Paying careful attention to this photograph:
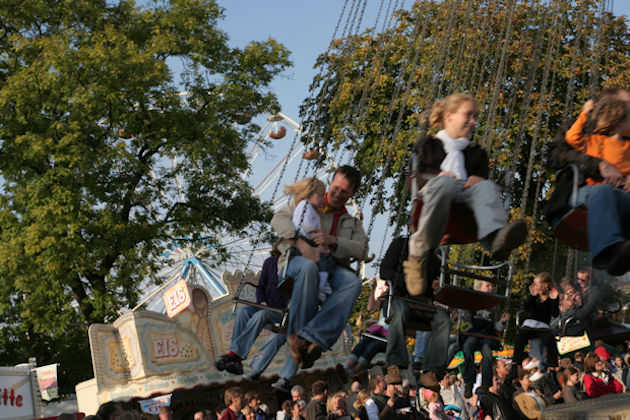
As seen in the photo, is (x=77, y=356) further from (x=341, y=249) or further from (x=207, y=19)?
(x=341, y=249)

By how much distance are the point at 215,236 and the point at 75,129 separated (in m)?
4.89

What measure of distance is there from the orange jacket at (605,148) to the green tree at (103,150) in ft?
56.4

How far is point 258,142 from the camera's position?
88.8 ft

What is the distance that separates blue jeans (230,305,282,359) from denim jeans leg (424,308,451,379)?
145cm

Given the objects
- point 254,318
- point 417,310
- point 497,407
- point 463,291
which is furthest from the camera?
point 497,407

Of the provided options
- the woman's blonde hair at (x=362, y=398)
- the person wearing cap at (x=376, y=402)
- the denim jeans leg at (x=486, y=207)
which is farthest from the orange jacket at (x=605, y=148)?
the woman's blonde hair at (x=362, y=398)

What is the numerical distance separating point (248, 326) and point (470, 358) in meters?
3.90

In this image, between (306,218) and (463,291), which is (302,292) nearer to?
(306,218)

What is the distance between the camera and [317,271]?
775 centimetres

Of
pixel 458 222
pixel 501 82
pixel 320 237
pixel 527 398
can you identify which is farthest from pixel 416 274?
pixel 501 82

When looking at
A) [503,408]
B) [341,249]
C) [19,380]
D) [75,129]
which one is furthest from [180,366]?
[341,249]

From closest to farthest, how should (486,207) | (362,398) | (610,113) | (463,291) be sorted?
(610,113), (486,207), (463,291), (362,398)

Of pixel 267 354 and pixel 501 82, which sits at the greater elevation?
pixel 501 82

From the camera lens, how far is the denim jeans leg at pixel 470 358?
36.9 feet
